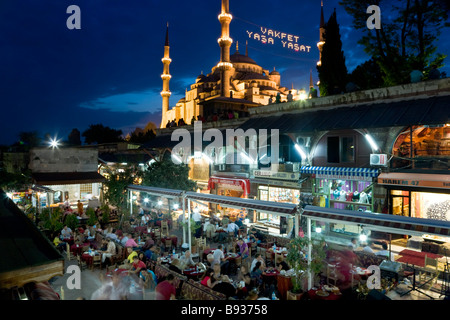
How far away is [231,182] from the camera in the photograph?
20.8m

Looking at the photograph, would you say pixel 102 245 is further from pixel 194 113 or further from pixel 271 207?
pixel 194 113

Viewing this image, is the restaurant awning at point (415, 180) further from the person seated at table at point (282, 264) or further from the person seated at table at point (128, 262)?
the person seated at table at point (128, 262)

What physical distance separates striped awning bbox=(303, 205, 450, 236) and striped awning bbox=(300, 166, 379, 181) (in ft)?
21.8

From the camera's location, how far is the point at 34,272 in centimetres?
317

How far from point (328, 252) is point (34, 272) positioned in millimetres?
9774

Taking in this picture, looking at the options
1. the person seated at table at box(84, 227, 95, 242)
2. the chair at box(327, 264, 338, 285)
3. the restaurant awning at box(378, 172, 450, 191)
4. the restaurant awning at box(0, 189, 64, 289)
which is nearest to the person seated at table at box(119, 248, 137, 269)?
the person seated at table at box(84, 227, 95, 242)

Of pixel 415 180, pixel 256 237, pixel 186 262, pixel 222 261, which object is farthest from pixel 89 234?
pixel 415 180

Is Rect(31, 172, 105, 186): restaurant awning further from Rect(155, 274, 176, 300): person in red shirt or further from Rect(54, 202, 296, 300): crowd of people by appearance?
Rect(155, 274, 176, 300): person in red shirt

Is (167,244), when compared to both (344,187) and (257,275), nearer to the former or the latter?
(257,275)

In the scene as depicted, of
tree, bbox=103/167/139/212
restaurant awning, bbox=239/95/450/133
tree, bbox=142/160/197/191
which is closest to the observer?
restaurant awning, bbox=239/95/450/133

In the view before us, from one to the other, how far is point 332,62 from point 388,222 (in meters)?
20.0

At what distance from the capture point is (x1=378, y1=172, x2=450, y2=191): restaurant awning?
11.9m

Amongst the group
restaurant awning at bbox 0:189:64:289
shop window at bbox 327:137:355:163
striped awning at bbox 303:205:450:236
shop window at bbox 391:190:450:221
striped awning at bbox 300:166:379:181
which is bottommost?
shop window at bbox 391:190:450:221

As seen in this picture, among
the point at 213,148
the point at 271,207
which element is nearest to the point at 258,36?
the point at 213,148
